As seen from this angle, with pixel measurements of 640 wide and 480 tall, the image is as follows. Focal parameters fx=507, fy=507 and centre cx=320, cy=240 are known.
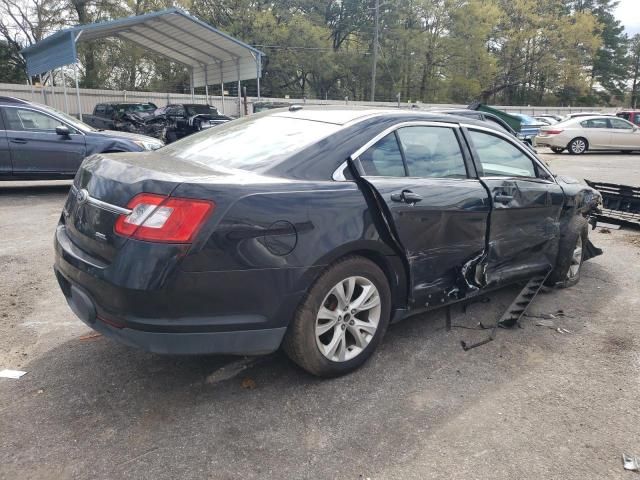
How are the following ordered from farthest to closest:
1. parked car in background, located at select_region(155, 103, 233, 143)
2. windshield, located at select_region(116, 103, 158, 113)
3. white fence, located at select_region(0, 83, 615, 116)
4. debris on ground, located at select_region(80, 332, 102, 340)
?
white fence, located at select_region(0, 83, 615, 116) < windshield, located at select_region(116, 103, 158, 113) < parked car in background, located at select_region(155, 103, 233, 143) < debris on ground, located at select_region(80, 332, 102, 340)

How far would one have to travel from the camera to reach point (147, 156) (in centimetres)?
324

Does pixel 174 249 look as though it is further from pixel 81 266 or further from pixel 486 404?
pixel 486 404

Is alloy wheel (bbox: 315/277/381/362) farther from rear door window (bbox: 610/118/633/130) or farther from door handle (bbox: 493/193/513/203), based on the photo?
rear door window (bbox: 610/118/633/130)

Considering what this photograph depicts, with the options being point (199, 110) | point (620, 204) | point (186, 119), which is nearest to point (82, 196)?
point (620, 204)

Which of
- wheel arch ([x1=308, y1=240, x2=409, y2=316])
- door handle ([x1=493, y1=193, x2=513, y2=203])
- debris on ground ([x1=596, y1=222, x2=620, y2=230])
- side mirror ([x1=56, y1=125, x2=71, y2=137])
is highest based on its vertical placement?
side mirror ([x1=56, y1=125, x2=71, y2=137])

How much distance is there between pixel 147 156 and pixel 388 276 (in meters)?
1.71

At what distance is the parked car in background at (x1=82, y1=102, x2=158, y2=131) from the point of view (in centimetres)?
1903

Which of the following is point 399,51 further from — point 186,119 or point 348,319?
point 348,319

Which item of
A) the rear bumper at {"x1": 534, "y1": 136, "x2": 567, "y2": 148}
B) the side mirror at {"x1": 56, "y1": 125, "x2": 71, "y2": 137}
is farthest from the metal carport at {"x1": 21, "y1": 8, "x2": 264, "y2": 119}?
the rear bumper at {"x1": 534, "y1": 136, "x2": 567, "y2": 148}

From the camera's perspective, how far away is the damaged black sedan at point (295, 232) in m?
2.44

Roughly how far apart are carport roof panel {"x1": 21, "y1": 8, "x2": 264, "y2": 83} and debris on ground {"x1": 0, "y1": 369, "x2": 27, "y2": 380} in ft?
50.9

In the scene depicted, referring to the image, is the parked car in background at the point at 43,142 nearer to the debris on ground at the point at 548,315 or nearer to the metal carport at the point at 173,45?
the debris on ground at the point at 548,315

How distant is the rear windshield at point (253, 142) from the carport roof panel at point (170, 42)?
1492 cm

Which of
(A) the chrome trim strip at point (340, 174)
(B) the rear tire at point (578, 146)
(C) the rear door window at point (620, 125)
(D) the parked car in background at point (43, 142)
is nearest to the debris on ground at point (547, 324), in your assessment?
(A) the chrome trim strip at point (340, 174)
